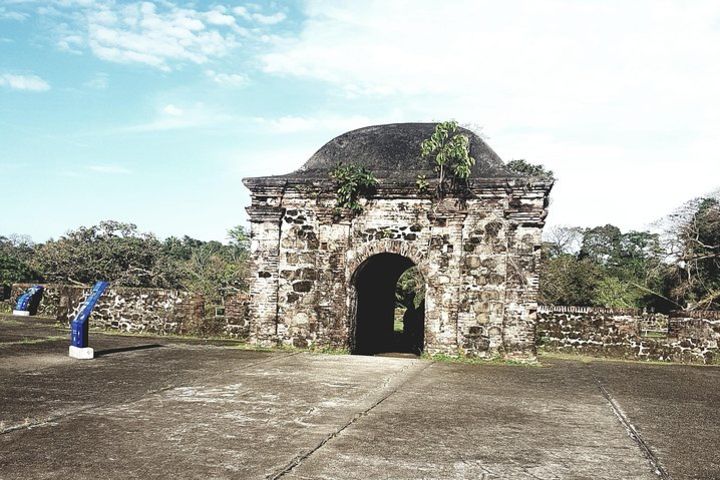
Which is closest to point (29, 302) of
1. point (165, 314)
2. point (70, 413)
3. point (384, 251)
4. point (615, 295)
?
point (165, 314)

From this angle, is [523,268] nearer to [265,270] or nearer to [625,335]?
[625,335]

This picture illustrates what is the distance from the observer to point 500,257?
10.5 meters

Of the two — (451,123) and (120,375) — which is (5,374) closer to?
(120,375)

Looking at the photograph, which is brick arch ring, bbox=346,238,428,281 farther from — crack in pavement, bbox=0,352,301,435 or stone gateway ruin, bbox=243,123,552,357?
crack in pavement, bbox=0,352,301,435

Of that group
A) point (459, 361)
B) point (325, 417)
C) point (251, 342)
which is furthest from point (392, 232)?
point (325, 417)

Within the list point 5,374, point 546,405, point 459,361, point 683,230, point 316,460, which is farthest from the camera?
point 683,230

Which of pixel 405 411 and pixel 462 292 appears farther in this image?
pixel 462 292

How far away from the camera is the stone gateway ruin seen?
10.4m

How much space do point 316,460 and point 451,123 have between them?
8128 millimetres

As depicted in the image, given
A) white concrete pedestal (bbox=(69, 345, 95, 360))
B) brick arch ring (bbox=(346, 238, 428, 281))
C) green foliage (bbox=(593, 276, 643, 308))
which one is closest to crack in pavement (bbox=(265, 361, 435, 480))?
brick arch ring (bbox=(346, 238, 428, 281))

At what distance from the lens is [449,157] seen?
417 inches

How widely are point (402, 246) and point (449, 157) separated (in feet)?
5.77

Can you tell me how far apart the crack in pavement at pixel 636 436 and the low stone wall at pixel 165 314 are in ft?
25.9

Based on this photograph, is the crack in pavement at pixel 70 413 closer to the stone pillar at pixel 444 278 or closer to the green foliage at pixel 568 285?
the stone pillar at pixel 444 278
